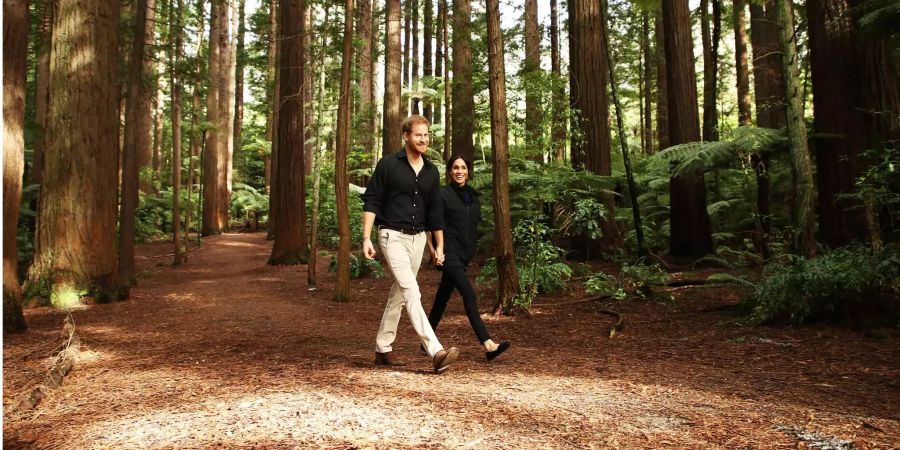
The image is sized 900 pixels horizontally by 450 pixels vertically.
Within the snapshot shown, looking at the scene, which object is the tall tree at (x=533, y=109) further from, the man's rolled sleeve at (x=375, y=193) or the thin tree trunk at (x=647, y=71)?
the thin tree trunk at (x=647, y=71)

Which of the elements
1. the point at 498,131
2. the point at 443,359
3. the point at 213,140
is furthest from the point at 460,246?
the point at 213,140

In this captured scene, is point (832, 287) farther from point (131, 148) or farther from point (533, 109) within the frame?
point (131, 148)

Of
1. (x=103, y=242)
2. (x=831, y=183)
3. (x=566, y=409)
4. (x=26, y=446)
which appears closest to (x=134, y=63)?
(x=103, y=242)

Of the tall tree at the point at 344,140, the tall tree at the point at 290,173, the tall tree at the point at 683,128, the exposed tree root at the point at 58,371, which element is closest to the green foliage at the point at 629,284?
the tall tree at the point at 683,128

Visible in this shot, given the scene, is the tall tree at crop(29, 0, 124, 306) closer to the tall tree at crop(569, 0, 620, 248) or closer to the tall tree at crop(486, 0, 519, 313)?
the tall tree at crop(486, 0, 519, 313)

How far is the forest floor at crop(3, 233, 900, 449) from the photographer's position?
3438 millimetres

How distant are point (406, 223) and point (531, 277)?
4.36m

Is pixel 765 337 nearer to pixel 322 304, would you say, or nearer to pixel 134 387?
pixel 134 387

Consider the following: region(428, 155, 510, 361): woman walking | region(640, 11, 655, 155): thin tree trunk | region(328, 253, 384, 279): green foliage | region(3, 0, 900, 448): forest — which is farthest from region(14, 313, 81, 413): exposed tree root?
region(640, 11, 655, 155): thin tree trunk

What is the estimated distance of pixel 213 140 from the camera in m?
25.3

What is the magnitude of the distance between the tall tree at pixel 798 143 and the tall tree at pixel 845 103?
459mm

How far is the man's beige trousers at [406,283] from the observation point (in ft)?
16.3

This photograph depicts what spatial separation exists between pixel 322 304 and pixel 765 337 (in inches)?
257

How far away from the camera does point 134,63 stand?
1109 centimetres
